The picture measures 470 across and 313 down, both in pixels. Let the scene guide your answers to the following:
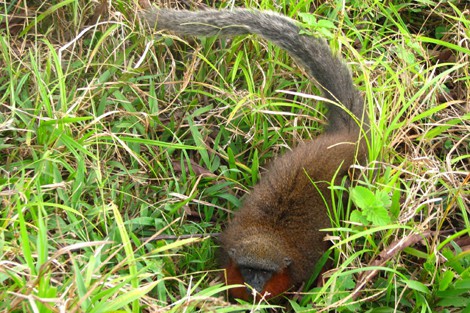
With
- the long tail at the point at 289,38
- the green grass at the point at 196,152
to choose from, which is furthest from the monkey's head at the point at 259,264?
the long tail at the point at 289,38

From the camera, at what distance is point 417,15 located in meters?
5.60

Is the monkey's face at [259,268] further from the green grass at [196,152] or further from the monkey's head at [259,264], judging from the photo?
the green grass at [196,152]

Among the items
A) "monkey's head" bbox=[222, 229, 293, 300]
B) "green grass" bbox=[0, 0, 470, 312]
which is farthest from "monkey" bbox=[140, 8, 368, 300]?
"green grass" bbox=[0, 0, 470, 312]

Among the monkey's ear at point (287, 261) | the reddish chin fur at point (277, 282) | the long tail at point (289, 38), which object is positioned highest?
the long tail at point (289, 38)

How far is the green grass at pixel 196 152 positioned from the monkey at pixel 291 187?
11 cm

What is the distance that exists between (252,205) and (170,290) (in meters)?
0.73

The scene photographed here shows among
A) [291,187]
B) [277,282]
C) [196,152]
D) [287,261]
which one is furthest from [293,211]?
[196,152]

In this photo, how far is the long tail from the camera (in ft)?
15.3

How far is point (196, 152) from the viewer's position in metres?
4.80

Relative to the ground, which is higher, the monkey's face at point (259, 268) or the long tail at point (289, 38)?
the long tail at point (289, 38)

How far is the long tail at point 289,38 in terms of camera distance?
4.66 metres

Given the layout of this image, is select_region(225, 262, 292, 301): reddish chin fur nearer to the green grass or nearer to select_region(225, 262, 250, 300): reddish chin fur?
select_region(225, 262, 250, 300): reddish chin fur

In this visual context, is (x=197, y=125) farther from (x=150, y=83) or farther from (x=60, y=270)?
(x=60, y=270)

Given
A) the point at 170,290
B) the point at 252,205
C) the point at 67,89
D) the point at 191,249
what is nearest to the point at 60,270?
the point at 170,290
